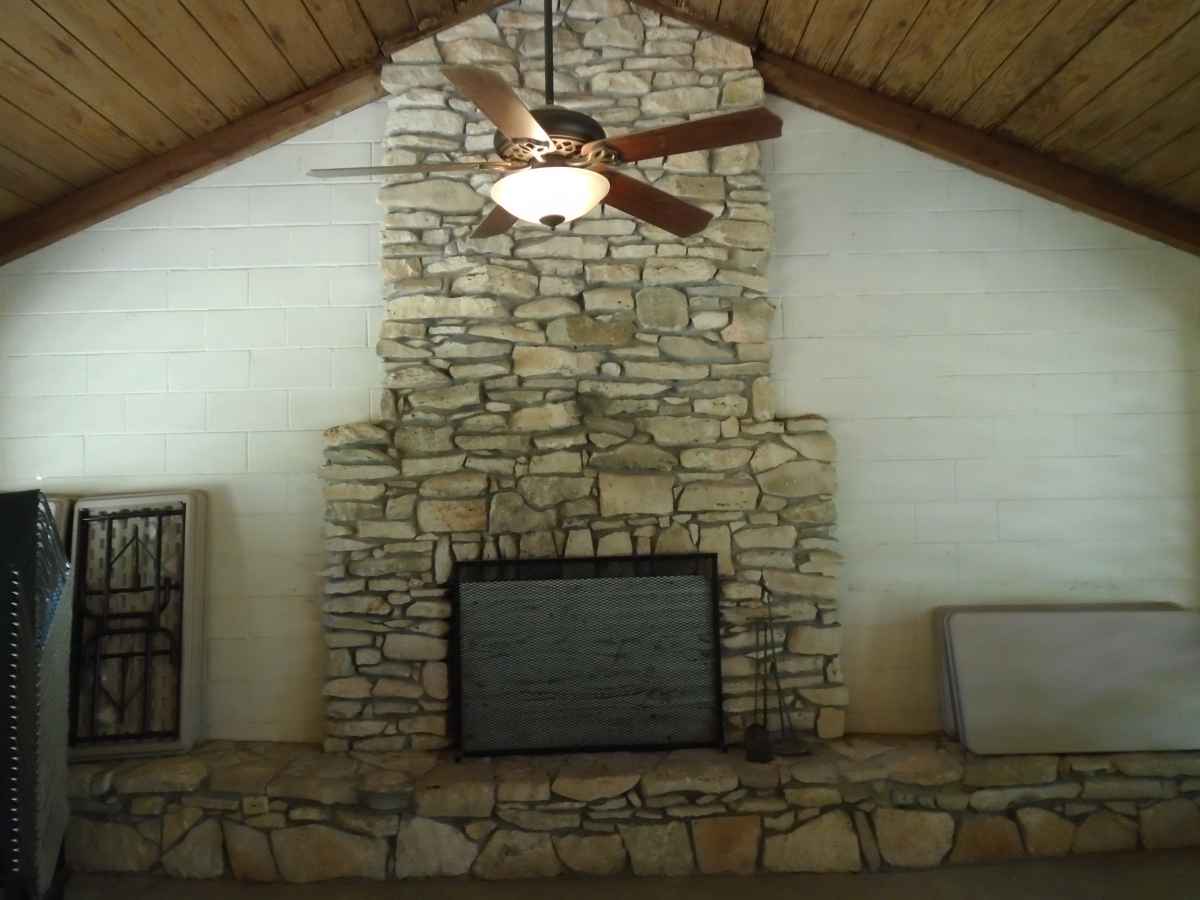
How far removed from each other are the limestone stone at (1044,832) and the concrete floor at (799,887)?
5 centimetres

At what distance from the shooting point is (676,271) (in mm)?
3680

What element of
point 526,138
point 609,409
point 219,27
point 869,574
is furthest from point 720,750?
point 219,27

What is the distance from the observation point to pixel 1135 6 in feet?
8.90

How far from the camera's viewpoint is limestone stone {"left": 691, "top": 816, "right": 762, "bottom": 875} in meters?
3.21

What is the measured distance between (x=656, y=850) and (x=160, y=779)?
79.1 inches

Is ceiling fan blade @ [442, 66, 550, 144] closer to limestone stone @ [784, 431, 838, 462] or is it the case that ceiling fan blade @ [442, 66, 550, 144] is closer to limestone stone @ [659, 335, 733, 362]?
limestone stone @ [659, 335, 733, 362]

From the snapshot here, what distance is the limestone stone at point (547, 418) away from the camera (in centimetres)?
362

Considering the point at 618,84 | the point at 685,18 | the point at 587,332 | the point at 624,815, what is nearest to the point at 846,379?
the point at 587,332

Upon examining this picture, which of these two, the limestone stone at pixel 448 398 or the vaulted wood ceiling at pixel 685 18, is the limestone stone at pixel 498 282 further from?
the vaulted wood ceiling at pixel 685 18

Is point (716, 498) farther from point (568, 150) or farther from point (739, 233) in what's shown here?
point (568, 150)

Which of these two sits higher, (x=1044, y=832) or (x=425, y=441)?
(x=425, y=441)

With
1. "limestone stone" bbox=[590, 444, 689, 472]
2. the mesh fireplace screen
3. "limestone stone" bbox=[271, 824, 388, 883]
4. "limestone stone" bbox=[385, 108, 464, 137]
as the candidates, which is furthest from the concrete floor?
"limestone stone" bbox=[385, 108, 464, 137]

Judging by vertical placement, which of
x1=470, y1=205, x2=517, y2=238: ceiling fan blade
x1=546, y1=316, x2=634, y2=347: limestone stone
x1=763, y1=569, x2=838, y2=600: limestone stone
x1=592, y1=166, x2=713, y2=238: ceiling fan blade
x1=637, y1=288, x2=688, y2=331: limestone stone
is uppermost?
x1=470, y1=205, x2=517, y2=238: ceiling fan blade

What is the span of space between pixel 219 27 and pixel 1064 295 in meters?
3.83
